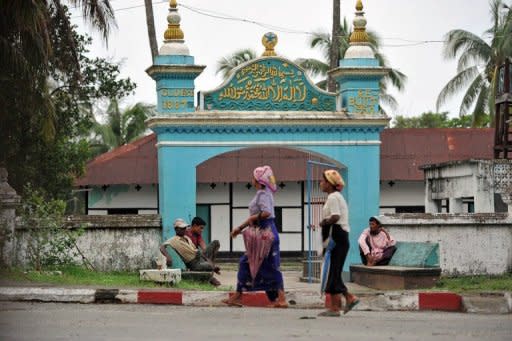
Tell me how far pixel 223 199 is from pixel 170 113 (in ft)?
44.4

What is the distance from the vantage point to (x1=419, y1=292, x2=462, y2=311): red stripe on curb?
→ 15.2 metres

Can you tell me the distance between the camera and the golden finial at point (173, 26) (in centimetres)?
2205

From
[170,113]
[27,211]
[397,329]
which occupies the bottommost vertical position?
[397,329]

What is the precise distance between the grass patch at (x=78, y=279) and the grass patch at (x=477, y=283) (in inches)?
138

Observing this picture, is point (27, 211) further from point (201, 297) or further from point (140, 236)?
point (201, 297)

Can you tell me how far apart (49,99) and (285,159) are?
41.1 ft

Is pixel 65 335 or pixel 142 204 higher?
pixel 142 204

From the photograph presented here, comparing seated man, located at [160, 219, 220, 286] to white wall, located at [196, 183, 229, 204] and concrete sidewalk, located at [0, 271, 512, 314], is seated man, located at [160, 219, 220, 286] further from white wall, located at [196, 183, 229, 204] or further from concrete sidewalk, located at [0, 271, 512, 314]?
white wall, located at [196, 183, 229, 204]

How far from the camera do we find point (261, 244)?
14.3 metres

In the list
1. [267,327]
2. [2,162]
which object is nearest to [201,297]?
[267,327]

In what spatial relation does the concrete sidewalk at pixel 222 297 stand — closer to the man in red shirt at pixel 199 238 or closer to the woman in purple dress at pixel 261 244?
the woman in purple dress at pixel 261 244

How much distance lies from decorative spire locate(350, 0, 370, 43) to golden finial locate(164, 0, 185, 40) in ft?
11.0

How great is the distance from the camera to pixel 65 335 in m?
11.0

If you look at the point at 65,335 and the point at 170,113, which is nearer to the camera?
the point at 65,335
